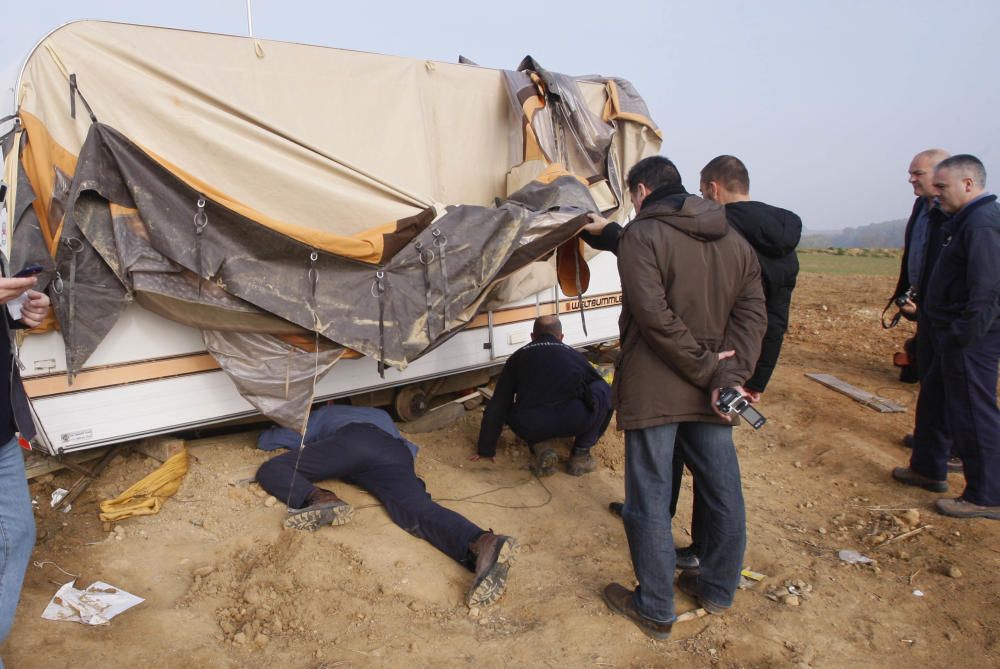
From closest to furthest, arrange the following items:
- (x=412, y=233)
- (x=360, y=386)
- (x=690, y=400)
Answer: (x=690, y=400), (x=412, y=233), (x=360, y=386)

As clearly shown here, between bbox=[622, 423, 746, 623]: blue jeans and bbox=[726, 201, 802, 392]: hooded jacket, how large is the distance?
0.54 metres

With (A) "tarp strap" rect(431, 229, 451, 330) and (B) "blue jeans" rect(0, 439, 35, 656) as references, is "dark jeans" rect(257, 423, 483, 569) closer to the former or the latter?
(A) "tarp strap" rect(431, 229, 451, 330)

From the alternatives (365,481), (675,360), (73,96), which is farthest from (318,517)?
(73,96)

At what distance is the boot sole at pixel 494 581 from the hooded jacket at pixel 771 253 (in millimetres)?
1531

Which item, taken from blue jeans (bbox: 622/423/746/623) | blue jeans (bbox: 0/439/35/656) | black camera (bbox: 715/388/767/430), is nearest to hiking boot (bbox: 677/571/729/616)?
blue jeans (bbox: 622/423/746/623)

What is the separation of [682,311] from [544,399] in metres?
2.07

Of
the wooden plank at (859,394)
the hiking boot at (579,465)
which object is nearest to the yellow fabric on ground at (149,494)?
the hiking boot at (579,465)

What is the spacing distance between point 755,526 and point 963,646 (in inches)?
52.1

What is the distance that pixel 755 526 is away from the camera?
4355mm

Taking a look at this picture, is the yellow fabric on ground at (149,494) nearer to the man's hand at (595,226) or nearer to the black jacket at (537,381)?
the black jacket at (537,381)

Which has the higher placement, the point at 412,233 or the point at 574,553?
the point at 412,233

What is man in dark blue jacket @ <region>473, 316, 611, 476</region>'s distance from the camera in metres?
4.95

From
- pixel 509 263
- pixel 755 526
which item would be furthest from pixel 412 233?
pixel 755 526

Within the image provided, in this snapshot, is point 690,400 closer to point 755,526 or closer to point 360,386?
point 755,526
